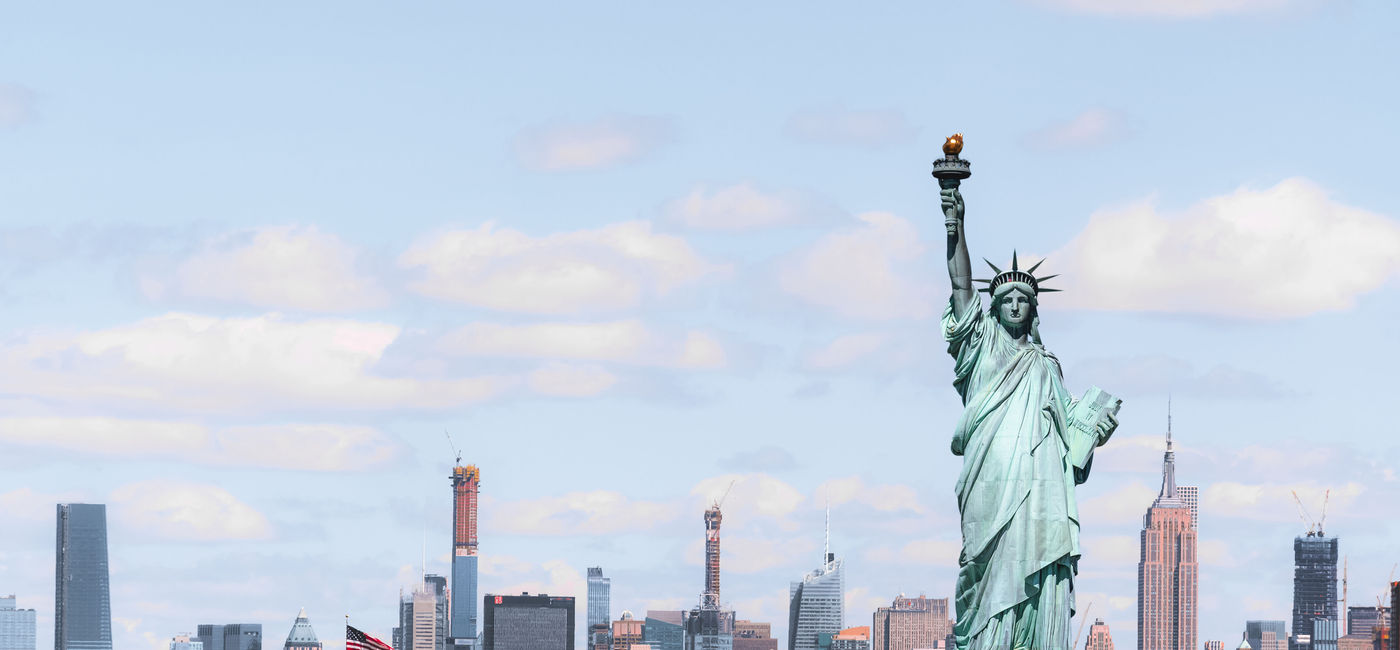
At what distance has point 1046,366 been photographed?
169ft

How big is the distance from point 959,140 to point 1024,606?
307 inches

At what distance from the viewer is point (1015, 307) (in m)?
51.5

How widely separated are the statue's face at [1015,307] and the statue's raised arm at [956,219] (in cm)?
51

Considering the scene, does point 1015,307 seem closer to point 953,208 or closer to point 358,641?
point 953,208

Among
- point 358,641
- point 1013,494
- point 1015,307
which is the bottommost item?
point 358,641

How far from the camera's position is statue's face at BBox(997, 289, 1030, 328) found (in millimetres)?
Answer: 51500

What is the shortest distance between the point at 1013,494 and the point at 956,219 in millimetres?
4661

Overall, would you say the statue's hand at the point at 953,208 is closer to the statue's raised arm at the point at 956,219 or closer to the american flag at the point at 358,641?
the statue's raised arm at the point at 956,219

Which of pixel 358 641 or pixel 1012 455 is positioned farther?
pixel 358 641

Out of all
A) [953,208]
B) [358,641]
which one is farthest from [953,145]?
[358,641]

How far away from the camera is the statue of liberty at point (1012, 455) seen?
50844 mm

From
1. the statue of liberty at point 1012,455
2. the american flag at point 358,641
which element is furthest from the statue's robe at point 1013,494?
the american flag at point 358,641

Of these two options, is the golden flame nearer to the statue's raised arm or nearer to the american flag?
the statue's raised arm

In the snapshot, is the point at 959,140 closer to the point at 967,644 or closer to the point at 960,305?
the point at 960,305
